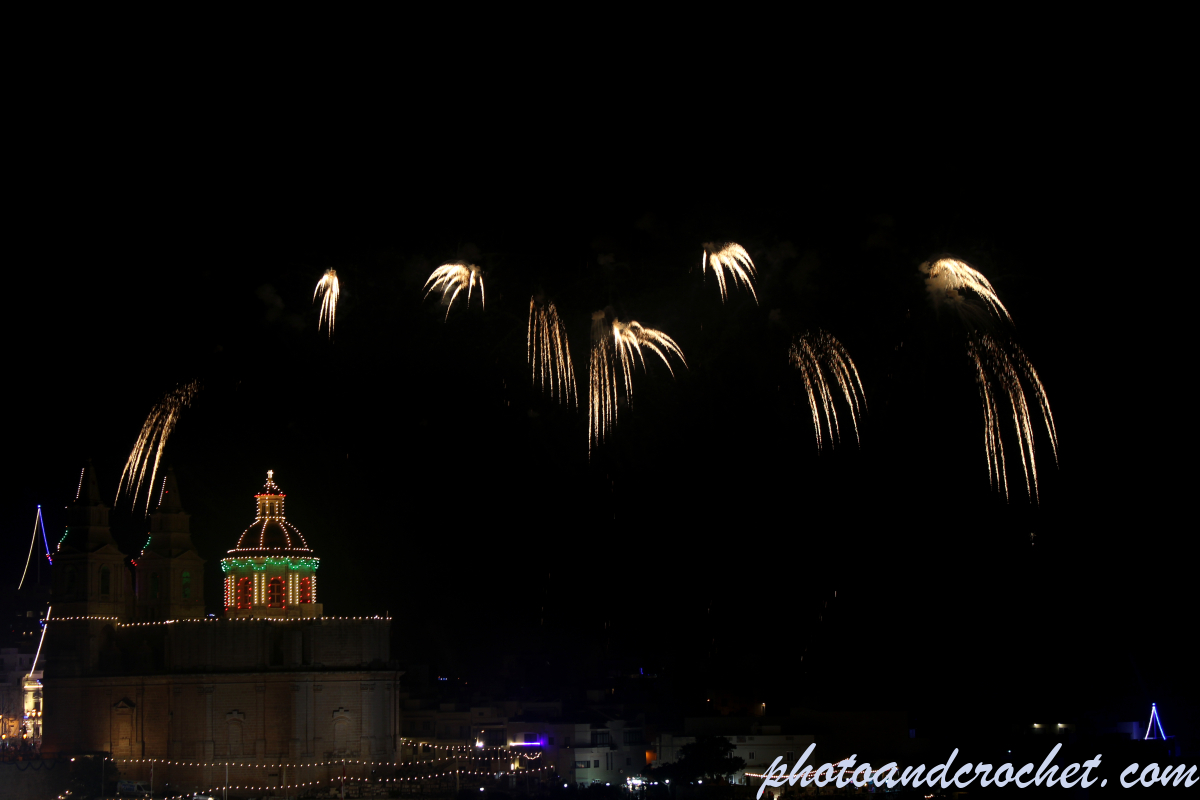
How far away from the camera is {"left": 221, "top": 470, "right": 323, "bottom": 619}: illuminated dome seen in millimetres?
62062

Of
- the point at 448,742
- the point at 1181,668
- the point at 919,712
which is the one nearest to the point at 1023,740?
the point at 919,712

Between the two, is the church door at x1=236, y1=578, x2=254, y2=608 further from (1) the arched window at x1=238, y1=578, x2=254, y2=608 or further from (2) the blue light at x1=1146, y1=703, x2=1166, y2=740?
(2) the blue light at x1=1146, y1=703, x2=1166, y2=740

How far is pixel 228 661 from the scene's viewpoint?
6041 centimetres

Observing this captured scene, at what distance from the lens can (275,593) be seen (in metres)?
62.5

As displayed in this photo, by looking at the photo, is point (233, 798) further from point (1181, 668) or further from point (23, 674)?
point (1181, 668)

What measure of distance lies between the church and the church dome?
6cm

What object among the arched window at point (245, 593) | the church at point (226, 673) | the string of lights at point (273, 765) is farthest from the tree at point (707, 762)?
the arched window at point (245, 593)

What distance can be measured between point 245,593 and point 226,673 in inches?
148

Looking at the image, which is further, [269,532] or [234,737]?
[269,532]

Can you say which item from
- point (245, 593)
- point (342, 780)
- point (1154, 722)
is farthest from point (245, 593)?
point (1154, 722)

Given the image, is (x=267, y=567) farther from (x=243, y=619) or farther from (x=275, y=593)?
(x=243, y=619)

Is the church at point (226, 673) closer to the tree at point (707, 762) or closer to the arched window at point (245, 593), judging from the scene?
the arched window at point (245, 593)

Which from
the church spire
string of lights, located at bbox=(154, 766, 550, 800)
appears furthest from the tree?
the church spire

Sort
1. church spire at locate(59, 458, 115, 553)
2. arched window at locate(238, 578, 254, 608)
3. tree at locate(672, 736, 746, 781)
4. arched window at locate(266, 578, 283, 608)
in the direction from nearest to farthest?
tree at locate(672, 736, 746, 781)
church spire at locate(59, 458, 115, 553)
arched window at locate(238, 578, 254, 608)
arched window at locate(266, 578, 283, 608)
